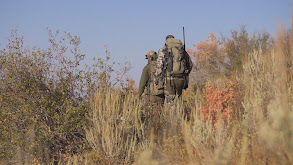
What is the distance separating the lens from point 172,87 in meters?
7.40

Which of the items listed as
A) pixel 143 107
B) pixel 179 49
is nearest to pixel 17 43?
pixel 143 107

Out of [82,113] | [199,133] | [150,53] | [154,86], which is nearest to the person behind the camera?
[199,133]

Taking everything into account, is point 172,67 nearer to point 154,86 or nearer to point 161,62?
point 161,62

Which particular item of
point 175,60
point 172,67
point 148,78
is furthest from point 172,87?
point 148,78

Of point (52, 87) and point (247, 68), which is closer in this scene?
point (52, 87)

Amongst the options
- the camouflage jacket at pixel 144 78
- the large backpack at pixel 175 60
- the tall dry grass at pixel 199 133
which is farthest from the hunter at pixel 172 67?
the camouflage jacket at pixel 144 78

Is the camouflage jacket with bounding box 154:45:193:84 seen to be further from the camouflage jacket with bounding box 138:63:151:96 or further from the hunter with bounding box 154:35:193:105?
the camouflage jacket with bounding box 138:63:151:96

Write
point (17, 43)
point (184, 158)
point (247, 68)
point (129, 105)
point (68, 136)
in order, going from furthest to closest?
1. point (247, 68)
2. point (17, 43)
3. point (68, 136)
4. point (129, 105)
5. point (184, 158)

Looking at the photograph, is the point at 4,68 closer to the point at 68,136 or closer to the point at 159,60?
the point at 68,136

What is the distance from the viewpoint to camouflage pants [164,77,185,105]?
24.1 ft

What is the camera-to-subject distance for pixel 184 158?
462 centimetres

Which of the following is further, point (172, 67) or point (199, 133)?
point (172, 67)

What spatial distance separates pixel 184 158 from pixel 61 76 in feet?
11.0

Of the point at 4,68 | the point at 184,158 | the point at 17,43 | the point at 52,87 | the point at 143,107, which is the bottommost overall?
the point at 184,158
